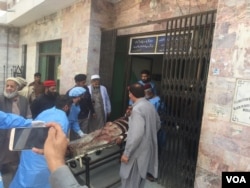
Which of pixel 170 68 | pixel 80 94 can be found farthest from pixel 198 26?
pixel 80 94

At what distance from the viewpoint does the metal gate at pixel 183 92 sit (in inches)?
134

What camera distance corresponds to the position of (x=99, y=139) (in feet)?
11.2

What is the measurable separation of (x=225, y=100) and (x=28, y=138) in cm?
237

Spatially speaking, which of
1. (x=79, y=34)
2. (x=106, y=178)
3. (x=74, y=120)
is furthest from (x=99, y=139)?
(x=79, y=34)

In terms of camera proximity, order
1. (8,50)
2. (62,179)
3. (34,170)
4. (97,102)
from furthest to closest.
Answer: (8,50) → (97,102) → (34,170) → (62,179)

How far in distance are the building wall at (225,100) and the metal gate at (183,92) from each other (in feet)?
0.85

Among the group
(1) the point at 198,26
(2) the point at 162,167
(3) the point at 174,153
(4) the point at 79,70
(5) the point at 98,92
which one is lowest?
(2) the point at 162,167

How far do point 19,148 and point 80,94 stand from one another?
1.88 metres

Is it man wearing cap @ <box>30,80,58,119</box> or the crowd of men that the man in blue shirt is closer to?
the crowd of men

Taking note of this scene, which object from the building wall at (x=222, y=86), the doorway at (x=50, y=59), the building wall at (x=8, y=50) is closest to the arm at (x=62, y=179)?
the building wall at (x=222, y=86)

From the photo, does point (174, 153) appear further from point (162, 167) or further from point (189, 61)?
point (189, 61)

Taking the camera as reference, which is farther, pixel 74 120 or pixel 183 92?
pixel 74 120

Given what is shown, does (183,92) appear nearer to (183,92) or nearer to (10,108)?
(183,92)

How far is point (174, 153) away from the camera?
12.4 feet
